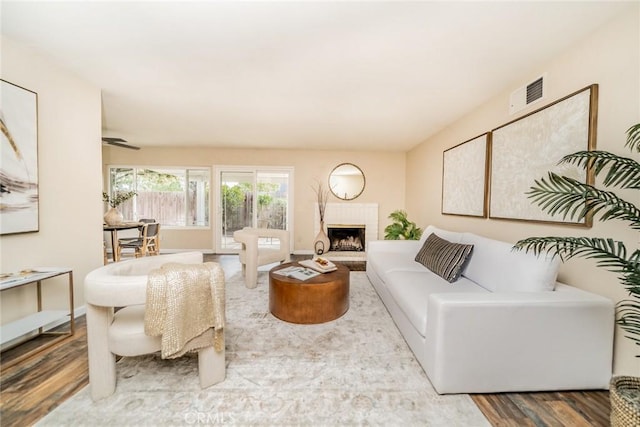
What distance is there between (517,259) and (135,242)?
5.04 m

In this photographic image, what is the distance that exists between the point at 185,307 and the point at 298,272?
1427 mm

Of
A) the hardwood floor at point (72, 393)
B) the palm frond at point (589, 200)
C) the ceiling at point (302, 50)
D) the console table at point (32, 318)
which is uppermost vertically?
the ceiling at point (302, 50)

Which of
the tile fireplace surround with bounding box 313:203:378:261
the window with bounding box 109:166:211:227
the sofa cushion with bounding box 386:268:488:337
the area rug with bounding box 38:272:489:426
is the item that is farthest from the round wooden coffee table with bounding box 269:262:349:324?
the window with bounding box 109:166:211:227

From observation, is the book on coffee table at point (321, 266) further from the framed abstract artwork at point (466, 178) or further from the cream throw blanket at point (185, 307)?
the framed abstract artwork at point (466, 178)

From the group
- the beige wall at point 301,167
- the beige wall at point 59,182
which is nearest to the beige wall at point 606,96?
the beige wall at point 301,167

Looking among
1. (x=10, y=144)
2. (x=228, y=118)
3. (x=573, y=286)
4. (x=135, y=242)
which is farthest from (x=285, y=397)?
(x=135, y=242)

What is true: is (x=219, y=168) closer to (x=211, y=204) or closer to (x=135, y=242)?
(x=211, y=204)

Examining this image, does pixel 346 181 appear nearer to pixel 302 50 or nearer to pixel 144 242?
pixel 302 50

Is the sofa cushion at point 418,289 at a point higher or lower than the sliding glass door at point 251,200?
lower

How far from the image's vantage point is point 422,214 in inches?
186

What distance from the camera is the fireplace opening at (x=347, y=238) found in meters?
5.64

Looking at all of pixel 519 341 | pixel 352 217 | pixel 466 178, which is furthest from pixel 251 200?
pixel 519 341

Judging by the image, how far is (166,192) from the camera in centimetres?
545

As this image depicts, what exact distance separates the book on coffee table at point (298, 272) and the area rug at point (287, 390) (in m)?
0.54
